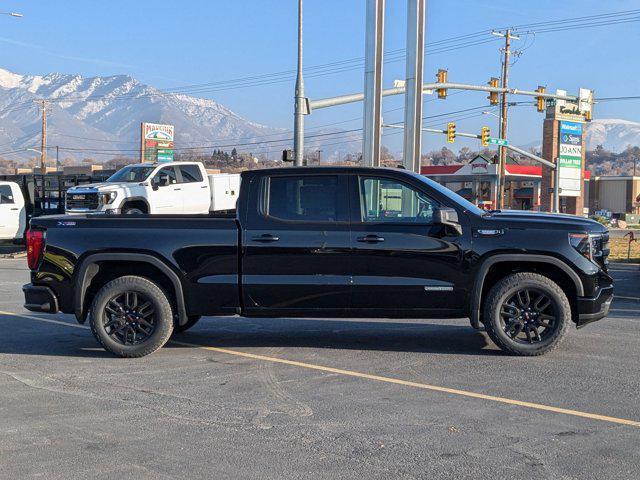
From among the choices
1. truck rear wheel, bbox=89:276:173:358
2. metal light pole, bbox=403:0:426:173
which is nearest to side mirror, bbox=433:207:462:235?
truck rear wheel, bbox=89:276:173:358

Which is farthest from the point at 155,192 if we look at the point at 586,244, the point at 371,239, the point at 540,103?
the point at 540,103

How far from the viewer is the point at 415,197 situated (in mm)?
7852

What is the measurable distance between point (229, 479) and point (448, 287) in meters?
3.70

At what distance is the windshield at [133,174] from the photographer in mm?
22016

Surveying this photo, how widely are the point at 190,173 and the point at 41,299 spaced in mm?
15552

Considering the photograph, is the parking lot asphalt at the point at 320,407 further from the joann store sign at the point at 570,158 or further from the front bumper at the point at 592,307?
the joann store sign at the point at 570,158

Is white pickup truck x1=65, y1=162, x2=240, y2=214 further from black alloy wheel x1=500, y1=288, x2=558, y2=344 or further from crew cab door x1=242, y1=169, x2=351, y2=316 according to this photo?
black alloy wheel x1=500, y1=288, x2=558, y2=344

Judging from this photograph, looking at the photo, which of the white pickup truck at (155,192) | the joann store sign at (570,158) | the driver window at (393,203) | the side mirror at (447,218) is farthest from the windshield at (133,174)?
the joann store sign at (570,158)

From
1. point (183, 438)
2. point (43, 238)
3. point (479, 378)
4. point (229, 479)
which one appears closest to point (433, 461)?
point (229, 479)

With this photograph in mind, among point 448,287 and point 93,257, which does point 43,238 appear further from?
point 448,287

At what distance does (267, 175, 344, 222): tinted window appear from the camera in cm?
787

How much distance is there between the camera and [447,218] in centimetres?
749

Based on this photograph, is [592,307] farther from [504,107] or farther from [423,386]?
[504,107]

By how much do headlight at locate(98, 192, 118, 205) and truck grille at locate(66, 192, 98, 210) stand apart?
9.0 inches
